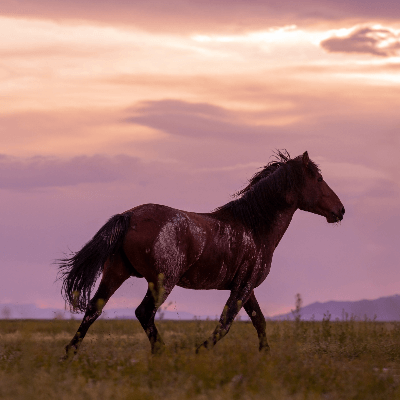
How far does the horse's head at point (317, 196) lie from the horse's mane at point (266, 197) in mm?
73

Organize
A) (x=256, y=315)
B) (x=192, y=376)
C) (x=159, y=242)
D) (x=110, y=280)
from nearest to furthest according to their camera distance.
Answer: (x=192, y=376) → (x=159, y=242) → (x=110, y=280) → (x=256, y=315)

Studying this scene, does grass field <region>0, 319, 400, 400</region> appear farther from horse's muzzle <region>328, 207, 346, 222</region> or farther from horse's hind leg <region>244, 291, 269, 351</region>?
horse's muzzle <region>328, 207, 346, 222</region>

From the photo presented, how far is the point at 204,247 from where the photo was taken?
9.23 metres

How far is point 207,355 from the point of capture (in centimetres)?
743

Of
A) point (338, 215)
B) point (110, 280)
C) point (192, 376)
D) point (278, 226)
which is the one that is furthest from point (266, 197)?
point (192, 376)

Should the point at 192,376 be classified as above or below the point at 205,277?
below

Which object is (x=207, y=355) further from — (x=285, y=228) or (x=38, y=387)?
(x=285, y=228)

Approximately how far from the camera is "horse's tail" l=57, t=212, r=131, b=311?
883 cm

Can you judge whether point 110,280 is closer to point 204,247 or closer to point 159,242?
point 159,242

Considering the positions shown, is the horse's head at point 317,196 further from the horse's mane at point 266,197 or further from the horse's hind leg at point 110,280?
the horse's hind leg at point 110,280

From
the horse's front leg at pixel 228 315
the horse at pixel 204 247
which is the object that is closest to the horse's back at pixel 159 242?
the horse at pixel 204 247

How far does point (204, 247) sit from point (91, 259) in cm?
173

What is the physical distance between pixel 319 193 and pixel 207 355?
426 centimetres

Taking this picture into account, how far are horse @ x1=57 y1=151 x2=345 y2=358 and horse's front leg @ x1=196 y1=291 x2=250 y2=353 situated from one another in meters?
0.02
